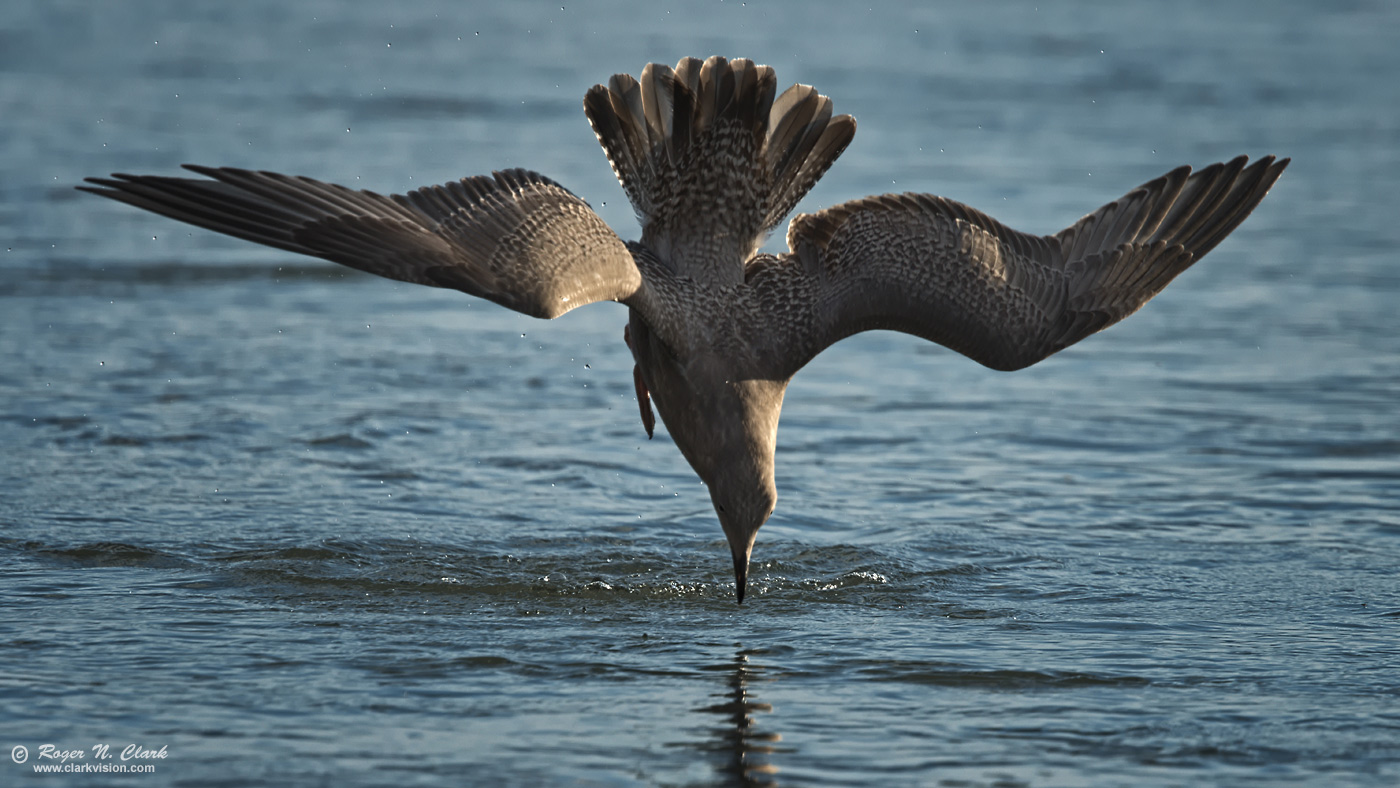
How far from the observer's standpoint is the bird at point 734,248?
229 inches

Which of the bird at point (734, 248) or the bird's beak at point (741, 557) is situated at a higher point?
the bird at point (734, 248)

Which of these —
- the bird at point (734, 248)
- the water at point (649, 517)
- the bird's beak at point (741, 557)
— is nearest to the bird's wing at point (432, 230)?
the bird at point (734, 248)

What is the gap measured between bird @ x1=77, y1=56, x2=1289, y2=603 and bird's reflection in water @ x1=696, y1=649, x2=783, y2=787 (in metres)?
0.68

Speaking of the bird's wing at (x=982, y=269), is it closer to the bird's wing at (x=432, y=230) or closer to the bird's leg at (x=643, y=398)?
the bird's leg at (x=643, y=398)

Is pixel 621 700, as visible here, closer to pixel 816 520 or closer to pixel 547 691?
pixel 547 691

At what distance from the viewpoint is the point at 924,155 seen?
15.1 m

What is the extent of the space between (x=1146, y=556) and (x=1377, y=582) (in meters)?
0.87

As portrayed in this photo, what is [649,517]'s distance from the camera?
7590 mm

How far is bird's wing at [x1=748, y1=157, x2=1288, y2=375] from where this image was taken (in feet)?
22.3

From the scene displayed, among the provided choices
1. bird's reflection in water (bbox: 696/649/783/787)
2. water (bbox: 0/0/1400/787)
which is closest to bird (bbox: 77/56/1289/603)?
bird's reflection in water (bbox: 696/649/783/787)

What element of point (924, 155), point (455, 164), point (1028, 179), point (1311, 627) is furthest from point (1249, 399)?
point (455, 164)

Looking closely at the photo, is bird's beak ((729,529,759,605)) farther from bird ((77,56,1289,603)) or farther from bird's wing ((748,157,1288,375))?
bird's wing ((748,157,1288,375))

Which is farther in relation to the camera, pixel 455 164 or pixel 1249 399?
pixel 455 164

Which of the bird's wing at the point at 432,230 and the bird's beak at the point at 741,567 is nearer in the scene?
the bird's wing at the point at 432,230
